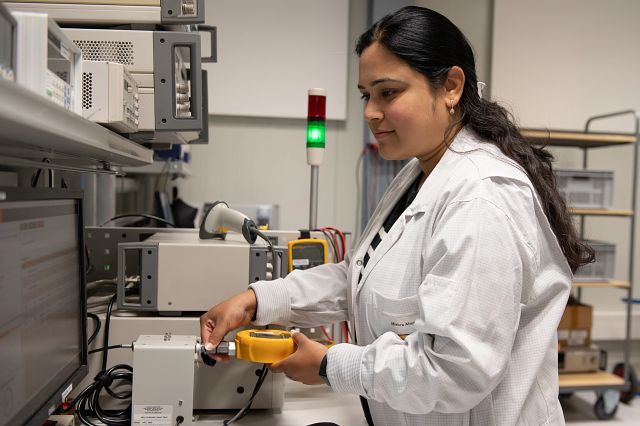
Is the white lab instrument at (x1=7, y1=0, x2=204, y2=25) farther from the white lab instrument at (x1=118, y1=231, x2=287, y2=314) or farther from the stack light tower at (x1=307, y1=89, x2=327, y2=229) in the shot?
the stack light tower at (x1=307, y1=89, x2=327, y2=229)

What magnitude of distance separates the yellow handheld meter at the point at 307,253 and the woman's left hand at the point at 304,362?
49 centimetres

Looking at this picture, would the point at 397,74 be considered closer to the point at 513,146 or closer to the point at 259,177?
the point at 513,146

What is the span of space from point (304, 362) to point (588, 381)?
2.43 metres

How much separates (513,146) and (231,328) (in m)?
0.62

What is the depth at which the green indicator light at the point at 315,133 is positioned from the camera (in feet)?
5.67

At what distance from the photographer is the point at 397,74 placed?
97 cm

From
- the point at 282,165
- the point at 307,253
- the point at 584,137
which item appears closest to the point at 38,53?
the point at 307,253

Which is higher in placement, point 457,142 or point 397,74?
point 397,74

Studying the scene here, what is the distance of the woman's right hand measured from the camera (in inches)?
40.4

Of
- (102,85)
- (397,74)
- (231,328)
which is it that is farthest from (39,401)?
(397,74)

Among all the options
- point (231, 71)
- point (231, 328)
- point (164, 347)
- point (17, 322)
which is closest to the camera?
point (17, 322)

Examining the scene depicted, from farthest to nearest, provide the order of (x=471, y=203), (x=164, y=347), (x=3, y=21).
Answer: (x=164, y=347)
(x=471, y=203)
(x=3, y=21)

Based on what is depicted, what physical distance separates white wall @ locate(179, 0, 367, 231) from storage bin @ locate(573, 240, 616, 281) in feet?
4.33

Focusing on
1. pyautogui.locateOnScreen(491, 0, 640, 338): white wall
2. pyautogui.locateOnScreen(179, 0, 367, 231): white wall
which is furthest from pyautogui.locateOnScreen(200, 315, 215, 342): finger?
pyautogui.locateOnScreen(491, 0, 640, 338): white wall
